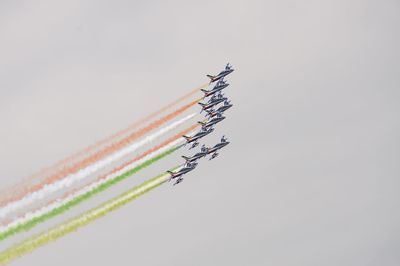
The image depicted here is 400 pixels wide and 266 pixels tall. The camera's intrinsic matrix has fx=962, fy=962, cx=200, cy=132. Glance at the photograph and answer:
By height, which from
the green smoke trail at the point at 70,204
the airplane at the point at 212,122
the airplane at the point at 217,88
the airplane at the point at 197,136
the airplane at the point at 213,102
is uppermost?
the airplane at the point at 217,88

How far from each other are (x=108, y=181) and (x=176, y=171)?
58.5 ft

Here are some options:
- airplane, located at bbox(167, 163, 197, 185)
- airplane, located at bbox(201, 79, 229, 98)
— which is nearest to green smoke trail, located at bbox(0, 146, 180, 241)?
airplane, located at bbox(167, 163, 197, 185)

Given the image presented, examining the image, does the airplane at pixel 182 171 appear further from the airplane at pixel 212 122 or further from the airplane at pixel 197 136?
the airplane at pixel 212 122

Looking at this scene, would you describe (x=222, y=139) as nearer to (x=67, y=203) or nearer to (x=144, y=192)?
(x=144, y=192)

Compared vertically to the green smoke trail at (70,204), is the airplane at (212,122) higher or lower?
higher

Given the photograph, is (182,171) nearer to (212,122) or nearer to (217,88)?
(212,122)

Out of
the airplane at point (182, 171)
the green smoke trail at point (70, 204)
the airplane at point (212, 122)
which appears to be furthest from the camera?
the airplane at point (212, 122)

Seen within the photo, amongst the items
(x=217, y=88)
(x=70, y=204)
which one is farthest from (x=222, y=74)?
(x=70, y=204)

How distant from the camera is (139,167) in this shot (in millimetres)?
153750

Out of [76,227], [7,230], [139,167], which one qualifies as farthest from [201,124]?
[7,230]

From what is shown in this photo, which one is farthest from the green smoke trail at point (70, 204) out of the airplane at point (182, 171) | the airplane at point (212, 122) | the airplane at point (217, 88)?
the airplane at point (217, 88)

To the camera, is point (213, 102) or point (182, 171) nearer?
point (182, 171)

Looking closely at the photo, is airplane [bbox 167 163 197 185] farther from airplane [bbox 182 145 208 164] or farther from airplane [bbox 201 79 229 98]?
airplane [bbox 201 79 229 98]

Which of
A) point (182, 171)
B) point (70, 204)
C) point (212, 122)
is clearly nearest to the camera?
point (70, 204)
